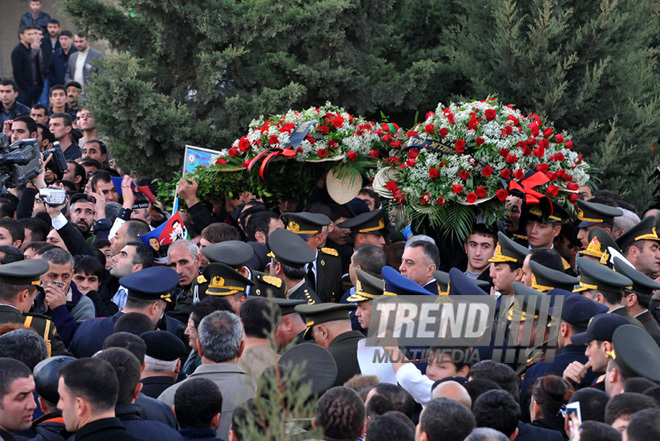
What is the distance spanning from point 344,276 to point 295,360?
11.2 feet

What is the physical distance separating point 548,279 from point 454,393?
229 cm

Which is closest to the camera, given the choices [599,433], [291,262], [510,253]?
[599,433]

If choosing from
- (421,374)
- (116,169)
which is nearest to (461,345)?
(421,374)

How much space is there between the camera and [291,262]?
7.49m

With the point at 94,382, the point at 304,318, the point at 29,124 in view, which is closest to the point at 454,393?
the point at 94,382

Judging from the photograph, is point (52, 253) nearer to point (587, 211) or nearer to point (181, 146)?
point (181, 146)

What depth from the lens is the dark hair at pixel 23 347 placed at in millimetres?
5195

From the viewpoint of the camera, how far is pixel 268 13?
10.6 meters

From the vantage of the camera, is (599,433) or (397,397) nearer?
(599,433)

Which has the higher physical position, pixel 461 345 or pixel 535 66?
pixel 535 66

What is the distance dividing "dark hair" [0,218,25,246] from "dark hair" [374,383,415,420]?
495cm

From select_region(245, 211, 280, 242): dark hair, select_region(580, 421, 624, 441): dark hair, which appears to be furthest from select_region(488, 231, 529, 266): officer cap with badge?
select_region(580, 421, 624, 441): dark hair

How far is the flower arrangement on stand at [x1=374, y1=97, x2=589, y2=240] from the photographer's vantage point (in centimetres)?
815

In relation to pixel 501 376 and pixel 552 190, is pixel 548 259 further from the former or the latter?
pixel 501 376
